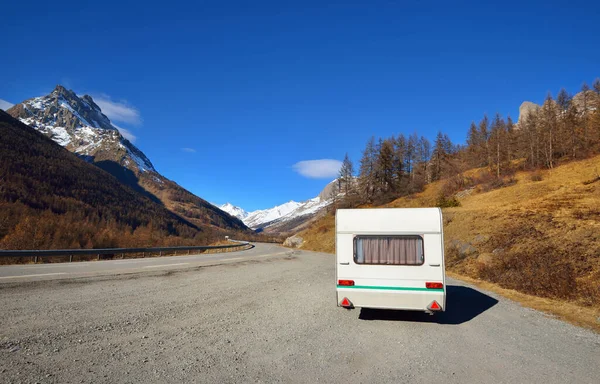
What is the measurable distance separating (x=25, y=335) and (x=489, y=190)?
47521mm

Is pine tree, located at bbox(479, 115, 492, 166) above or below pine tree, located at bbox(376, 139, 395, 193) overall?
above

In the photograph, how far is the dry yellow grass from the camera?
11.0m

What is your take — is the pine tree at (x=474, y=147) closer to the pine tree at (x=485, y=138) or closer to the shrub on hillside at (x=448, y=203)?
the pine tree at (x=485, y=138)

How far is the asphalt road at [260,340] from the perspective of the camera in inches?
183

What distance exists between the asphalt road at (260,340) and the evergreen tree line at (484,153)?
49.6m

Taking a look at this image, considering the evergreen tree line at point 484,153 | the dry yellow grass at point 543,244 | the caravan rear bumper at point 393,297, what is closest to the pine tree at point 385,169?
the evergreen tree line at point 484,153

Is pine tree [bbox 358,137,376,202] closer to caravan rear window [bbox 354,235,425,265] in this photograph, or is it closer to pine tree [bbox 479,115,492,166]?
pine tree [bbox 479,115,492,166]

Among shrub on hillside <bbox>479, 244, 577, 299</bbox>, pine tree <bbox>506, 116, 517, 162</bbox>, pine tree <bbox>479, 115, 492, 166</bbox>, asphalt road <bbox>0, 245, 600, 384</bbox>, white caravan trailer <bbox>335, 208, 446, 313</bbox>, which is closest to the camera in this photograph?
asphalt road <bbox>0, 245, 600, 384</bbox>

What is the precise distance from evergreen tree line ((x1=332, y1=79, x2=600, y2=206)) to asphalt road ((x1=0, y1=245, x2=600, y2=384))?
49.6m

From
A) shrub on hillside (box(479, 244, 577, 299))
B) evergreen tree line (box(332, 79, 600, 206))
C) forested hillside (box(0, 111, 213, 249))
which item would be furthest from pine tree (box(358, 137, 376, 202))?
shrub on hillside (box(479, 244, 577, 299))

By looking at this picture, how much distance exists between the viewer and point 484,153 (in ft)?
225

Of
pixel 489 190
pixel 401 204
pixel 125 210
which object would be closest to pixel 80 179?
pixel 125 210

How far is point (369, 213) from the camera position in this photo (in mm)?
8703

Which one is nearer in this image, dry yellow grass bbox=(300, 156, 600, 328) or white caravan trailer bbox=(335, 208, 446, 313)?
white caravan trailer bbox=(335, 208, 446, 313)
